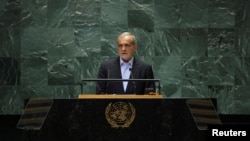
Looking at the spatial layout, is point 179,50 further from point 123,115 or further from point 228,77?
point 123,115

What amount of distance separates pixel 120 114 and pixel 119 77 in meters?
1.99

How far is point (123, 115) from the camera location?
4.60m

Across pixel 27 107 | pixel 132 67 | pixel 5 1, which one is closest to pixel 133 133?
pixel 27 107

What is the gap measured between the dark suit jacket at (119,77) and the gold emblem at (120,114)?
5.36 feet

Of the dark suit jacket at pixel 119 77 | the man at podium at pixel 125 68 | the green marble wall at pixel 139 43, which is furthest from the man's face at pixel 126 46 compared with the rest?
the green marble wall at pixel 139 43

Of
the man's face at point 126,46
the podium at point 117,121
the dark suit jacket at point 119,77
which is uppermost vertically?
the man's face at point 126,46

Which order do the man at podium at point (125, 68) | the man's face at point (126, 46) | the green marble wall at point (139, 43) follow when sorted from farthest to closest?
the green marble wall at point (139, 43) → the man's face at point (126, 46) → the man at podium at point (125, 68)

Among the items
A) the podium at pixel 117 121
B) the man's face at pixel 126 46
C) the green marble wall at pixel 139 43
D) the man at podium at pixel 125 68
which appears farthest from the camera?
the green marble wall at pixel 139 43

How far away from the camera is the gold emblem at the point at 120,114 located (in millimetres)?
4602

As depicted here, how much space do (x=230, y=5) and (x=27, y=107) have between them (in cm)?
596

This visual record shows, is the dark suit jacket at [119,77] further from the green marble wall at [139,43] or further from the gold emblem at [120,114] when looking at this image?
the green marble wall at [139,43]

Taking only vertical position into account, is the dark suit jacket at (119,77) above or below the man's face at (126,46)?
below

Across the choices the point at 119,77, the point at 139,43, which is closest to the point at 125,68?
the point at 119,77

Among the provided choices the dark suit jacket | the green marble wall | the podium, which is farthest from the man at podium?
the green marble wall
